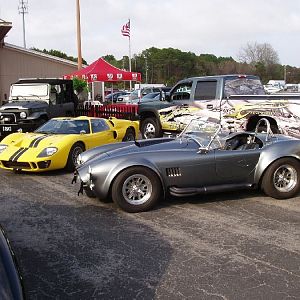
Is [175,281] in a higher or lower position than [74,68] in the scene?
lower

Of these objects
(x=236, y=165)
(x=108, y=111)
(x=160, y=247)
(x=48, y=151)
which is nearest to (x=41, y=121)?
(x=108, y=111)

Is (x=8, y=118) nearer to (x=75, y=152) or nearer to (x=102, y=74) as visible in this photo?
(x=75, y=152)

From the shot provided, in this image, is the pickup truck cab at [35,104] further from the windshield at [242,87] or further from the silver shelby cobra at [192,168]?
the silver shelby cobra at [192,168]

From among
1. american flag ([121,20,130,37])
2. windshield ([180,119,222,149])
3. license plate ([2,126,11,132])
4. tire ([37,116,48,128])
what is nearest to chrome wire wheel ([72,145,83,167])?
windshield ([180,119,222,149])

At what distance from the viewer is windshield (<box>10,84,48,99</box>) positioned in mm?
14434

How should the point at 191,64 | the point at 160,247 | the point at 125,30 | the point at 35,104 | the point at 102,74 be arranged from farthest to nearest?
1. the point at 191,64
2. the point at 125,30
3. the point at 102,74
4. the point at 35,104
5. the point at 160,247

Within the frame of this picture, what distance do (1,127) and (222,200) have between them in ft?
29.2

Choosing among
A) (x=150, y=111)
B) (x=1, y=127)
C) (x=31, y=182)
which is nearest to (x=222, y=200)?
(x=31, y=182)

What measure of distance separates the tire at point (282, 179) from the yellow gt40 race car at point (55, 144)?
4.03 metres

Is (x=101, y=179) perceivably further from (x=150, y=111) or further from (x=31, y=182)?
(x=150, y=111)

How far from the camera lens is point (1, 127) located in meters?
13.3

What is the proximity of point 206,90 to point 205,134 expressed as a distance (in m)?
4.50

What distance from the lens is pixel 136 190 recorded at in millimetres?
5859

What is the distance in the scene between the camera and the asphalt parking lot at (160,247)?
145 inches
